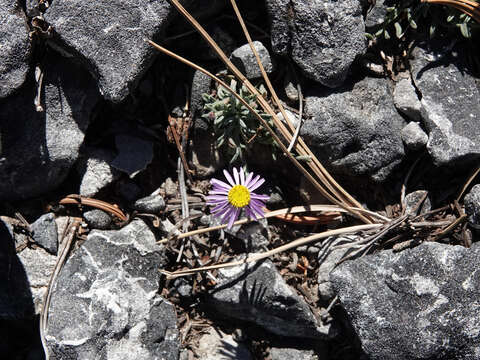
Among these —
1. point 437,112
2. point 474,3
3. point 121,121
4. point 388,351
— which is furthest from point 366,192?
point 121,121

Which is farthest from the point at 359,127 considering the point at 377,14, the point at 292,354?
the point at 292,354

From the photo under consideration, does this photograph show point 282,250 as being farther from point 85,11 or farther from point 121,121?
point 85,11

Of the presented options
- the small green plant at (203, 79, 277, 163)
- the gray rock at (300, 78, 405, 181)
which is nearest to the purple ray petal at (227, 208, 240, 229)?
the small green plant at (203, 79, 277, 163)

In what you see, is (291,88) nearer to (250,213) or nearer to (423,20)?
(250,213)

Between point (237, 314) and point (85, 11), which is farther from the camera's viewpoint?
point (237, 314)

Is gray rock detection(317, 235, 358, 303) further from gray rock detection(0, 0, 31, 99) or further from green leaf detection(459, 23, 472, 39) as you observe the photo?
gray rock detection(0, 0, 31, 99)
